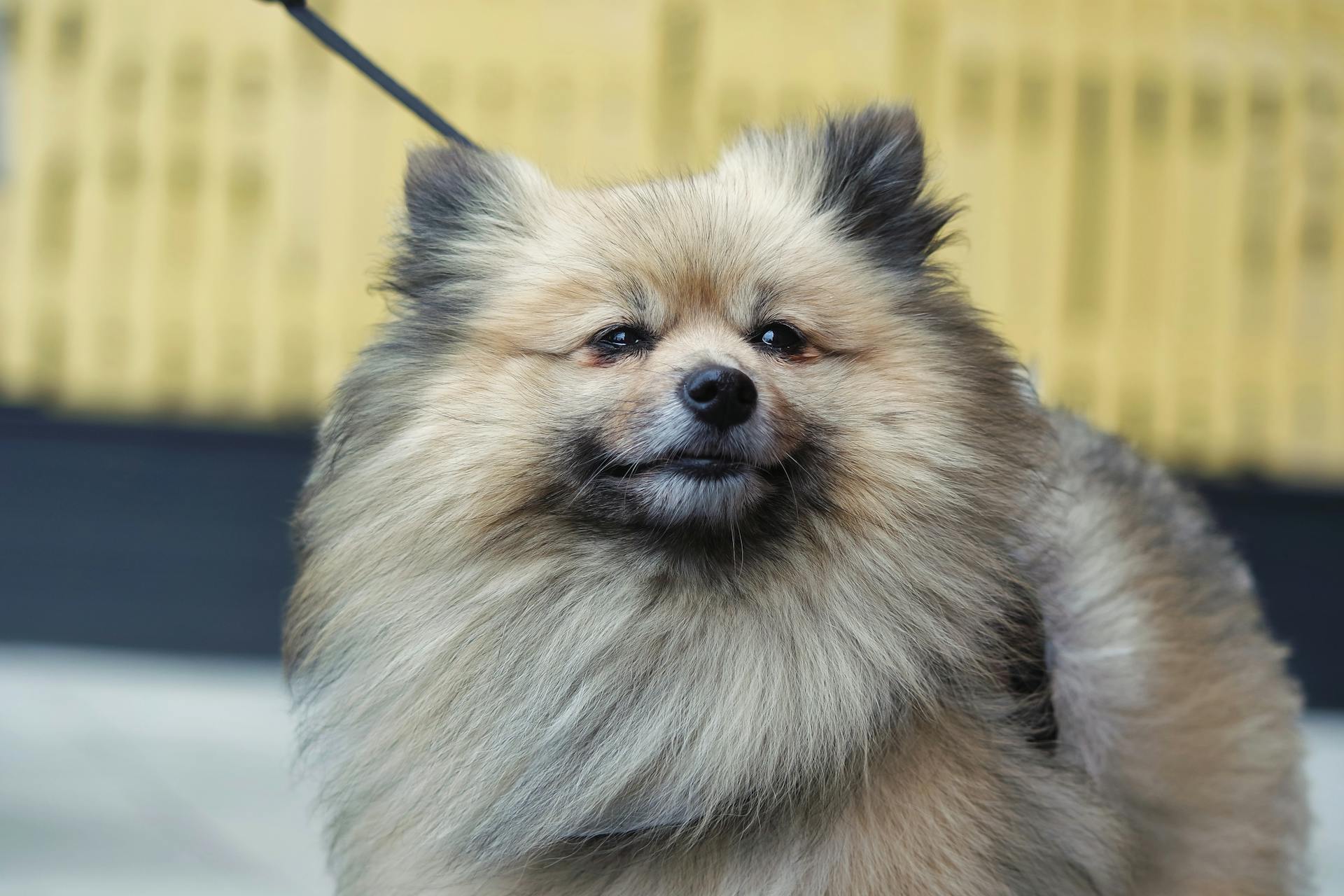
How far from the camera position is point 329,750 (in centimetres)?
247

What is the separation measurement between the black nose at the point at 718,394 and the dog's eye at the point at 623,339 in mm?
220

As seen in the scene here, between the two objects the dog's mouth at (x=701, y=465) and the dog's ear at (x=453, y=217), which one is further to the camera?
the dog's ear at (x=453, y=217)

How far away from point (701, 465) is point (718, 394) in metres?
0.14

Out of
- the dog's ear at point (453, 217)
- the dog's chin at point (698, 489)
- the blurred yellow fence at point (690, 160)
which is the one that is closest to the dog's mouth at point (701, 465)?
the dog's chin at point (698, 489)

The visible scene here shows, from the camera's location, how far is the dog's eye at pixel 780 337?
246 cm

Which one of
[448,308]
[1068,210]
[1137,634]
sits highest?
[1068,210]

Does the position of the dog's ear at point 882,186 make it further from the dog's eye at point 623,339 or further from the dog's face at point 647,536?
the dog's eye at point 623,339

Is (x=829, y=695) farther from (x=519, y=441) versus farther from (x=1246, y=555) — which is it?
(x=1246, y=555)

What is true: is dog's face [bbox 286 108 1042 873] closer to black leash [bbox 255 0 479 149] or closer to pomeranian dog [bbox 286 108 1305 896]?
pomeranian dog [bbox 286 108 1305 896]

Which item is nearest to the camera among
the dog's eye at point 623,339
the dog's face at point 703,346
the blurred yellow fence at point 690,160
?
the dog's face at point 703,346

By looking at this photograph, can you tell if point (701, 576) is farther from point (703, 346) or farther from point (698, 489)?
point (703, 346)

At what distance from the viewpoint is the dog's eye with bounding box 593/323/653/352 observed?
2.44 meters

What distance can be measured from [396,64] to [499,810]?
4.91m

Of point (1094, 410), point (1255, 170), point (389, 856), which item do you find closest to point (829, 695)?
point (389, 856)
